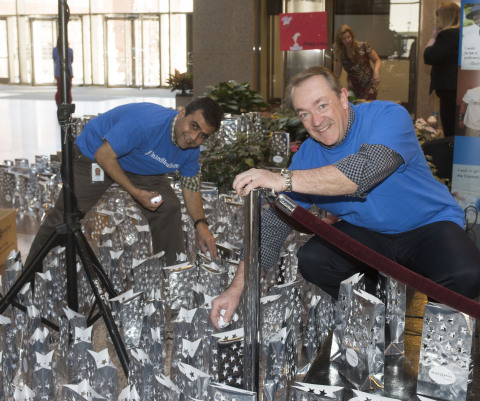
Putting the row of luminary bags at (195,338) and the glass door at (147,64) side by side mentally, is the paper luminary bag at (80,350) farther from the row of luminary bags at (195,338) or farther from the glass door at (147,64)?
the glass door at (147,64)

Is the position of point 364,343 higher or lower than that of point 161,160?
lower

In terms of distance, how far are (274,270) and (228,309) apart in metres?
0.76

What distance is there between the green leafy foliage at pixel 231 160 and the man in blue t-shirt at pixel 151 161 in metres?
0.94

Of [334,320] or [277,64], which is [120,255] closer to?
[334,320]

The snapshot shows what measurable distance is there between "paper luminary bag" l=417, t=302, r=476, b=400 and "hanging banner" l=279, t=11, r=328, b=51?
4381 millimetres

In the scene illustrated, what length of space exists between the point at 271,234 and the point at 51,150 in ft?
21.9

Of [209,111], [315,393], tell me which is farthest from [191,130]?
[315,393]

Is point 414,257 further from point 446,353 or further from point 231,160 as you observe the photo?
point 231,160

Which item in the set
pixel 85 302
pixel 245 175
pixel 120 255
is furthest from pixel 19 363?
pixel 245 175

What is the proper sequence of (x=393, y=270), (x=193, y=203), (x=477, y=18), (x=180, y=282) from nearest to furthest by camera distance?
(x=393, y=270) → (x=180, y=282) → (x=193, y=203) → (x=477, y=18)

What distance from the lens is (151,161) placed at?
3.79m

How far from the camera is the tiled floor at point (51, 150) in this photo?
247 centimetres

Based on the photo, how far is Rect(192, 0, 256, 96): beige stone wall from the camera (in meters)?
8.18

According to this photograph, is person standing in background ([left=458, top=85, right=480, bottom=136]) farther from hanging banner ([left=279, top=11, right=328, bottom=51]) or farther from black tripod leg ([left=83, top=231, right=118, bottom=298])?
black tripod leg ([left=83, top=231, right=118, bottom=298])
